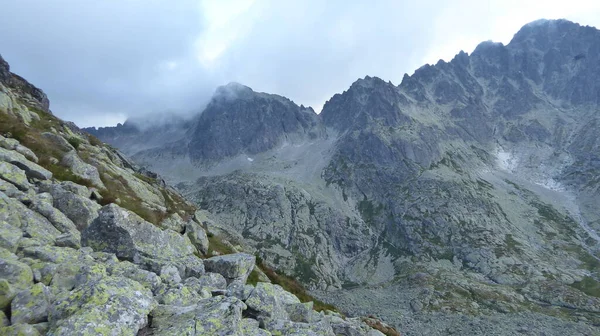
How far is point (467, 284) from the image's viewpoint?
561 ft

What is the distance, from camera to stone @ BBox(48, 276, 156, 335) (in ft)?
30.5

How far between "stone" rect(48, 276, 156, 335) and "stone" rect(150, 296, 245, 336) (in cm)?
48

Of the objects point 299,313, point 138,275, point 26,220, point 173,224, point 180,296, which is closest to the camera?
point 180,296

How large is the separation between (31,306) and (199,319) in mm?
4625

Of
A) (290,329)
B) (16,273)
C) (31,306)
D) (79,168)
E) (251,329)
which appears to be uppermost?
(79,168)

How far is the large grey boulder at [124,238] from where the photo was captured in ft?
55.4

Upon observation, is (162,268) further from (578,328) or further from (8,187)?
(578,328)

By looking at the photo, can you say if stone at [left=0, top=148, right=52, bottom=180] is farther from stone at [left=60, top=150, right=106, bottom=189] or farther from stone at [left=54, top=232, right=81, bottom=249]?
stone at [left=54, top=232, right=81, bottom=249]

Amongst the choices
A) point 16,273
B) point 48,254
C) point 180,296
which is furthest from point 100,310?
point 48,254

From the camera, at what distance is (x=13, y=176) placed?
805 inches

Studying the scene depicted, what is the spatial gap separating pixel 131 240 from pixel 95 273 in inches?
189

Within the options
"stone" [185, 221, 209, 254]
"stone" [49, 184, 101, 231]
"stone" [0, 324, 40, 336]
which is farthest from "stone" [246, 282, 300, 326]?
"stone" [185, 221, 209, 254]

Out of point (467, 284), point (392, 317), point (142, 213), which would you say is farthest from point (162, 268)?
point (467, 284)

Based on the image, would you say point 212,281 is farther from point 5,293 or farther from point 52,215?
point 52,215
